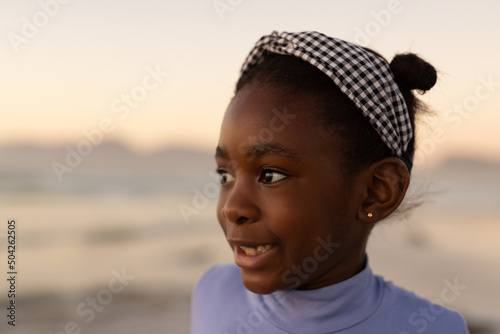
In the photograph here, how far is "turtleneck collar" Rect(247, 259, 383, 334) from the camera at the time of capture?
1.79 metres

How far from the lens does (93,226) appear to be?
9945 millimetres

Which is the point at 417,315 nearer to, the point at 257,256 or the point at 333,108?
the point at 257,256

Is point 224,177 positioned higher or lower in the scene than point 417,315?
higher

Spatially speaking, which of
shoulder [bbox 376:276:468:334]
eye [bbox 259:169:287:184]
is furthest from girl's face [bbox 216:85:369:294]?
shoulder [bbox 376:276:468:334]

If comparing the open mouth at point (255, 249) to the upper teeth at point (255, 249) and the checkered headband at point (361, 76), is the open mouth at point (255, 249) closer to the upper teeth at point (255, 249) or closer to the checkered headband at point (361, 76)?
the upper teeth at point (255, 249)

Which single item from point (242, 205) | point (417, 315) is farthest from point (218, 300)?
point (417, 315)

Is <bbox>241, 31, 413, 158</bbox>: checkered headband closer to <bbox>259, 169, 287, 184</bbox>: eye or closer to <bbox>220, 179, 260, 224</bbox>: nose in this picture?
<bbox>259, 169, 287, 184</bbox>: eye

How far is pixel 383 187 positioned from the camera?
1831 mm

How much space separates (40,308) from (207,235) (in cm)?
395

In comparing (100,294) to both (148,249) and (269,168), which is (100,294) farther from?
(269,168)

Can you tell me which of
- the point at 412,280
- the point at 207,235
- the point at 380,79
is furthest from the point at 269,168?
the point at 207,235

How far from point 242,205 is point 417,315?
80 centimetres

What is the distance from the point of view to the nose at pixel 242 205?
169 centimetres

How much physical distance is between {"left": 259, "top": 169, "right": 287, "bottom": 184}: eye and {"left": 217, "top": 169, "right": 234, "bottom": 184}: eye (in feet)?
0.62
